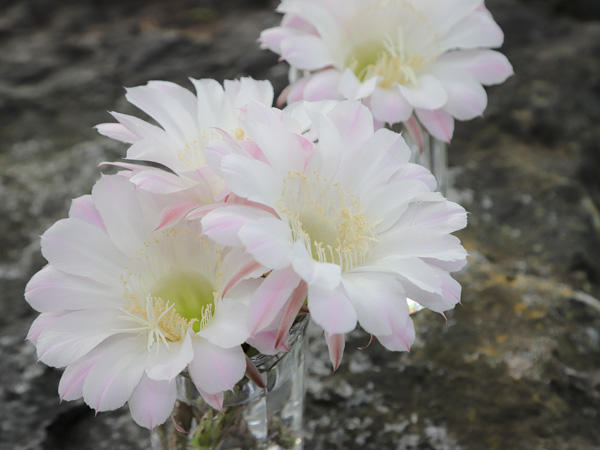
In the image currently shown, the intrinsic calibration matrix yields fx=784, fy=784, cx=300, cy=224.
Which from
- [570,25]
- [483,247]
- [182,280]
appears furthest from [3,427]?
[570,25]

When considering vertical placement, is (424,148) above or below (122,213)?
below

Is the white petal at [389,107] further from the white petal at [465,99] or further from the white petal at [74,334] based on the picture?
the white petal at [74,334]

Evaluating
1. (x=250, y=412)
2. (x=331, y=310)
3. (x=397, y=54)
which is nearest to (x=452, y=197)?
(x=397, y=54)

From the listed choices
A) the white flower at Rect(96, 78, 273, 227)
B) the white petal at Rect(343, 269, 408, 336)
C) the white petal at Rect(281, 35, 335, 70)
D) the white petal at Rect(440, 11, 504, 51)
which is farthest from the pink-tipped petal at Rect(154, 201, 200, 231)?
the white petal at Rect(440, 11, 504, 51)

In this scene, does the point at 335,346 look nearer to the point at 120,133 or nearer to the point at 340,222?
the point at 340,222

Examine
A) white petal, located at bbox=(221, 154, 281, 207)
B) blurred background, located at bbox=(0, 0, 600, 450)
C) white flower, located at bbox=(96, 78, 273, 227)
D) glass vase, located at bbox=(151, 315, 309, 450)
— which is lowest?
blurred background, located at bbox=(0, 0, 600, 450)

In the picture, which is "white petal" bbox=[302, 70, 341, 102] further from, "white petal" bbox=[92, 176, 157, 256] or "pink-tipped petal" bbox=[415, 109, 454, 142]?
"white petal" bbox=[92, 176, 157, 256]
